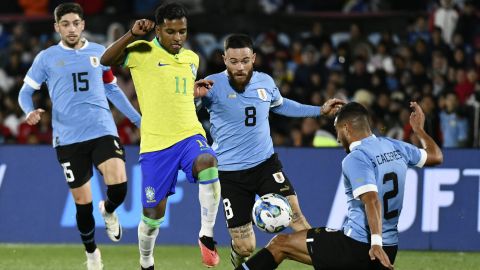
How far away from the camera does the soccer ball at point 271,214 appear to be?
31.0 ft

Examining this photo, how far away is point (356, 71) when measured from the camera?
59.2 feet

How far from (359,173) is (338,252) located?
635 mm

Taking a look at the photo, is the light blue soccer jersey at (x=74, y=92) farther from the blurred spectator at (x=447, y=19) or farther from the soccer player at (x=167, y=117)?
the blurred spectator at (x=447, y=19)

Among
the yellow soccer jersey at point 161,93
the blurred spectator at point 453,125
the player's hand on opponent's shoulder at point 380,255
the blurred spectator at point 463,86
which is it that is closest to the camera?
the player's hand on opponent's shoulder at point 380,255

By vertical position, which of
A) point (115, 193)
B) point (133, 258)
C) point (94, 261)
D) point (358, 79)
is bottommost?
point (133, 258)

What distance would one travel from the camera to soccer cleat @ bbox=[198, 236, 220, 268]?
9.55 meters

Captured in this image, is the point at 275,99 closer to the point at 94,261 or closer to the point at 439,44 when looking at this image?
the point at 94,261

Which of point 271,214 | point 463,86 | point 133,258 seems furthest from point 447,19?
point 271,214

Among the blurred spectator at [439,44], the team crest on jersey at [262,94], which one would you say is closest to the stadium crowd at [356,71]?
the blurred spectator at [439,44]

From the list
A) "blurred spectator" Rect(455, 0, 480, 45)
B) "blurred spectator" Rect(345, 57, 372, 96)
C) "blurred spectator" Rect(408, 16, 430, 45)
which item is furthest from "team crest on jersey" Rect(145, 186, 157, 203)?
"blurred spectator" Rect(455, 0, 480, 45)

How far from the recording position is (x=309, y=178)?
46.6 ft

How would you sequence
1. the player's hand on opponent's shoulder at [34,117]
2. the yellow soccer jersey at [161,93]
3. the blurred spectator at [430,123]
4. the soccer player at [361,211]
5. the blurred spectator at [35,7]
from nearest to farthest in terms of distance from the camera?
the soccer player at [361,211], the yellow soccer jersey at [161,93], the player's hand on opponent's shoulder at [34,117], the blurred spectator at [430,123], the blurred spectator at [35,7]

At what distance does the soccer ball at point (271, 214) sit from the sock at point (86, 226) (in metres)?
1.78

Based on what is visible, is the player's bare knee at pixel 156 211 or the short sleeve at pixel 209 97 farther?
the short sleeve at pixel 209 97
